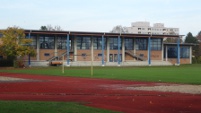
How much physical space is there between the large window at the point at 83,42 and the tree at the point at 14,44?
1695 centimetres

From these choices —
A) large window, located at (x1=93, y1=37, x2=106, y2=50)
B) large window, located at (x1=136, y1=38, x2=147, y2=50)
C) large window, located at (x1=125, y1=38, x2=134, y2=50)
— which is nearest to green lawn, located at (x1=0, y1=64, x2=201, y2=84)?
large window, located at (x1=93, y1=37, x2=106, y2=50)

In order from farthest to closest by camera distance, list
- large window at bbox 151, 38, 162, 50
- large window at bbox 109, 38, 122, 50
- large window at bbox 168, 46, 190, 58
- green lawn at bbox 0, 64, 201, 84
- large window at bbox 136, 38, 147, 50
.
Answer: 1. large window at bbox 168, 46, 190, 58
2. large window at bbox 151, 38, 162, 50
3. large window at bbox 136, 38, 147, 50
4. large window at bbox 109, 38, 122, 50
5. green lawn at bbox 0, 64, 201, 84

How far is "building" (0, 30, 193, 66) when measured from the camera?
88.7 meters

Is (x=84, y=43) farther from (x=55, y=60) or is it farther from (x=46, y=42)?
(x=46, y=42)

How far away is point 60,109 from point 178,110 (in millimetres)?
4641

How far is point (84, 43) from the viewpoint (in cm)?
9356

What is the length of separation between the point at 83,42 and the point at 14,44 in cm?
2233

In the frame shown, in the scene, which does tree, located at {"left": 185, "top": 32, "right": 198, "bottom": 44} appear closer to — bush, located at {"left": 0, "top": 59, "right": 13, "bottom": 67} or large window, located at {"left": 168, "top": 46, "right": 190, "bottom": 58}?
large window, located at {"left": 168, "top": 46, "right": 190, "bottom": 58}

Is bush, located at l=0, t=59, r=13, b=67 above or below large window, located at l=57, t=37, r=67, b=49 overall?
below

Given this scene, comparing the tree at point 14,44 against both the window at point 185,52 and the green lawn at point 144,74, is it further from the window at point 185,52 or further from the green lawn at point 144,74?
the window at point 185,52

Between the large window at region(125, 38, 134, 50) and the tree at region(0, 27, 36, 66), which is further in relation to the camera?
the large window at region(125, 38, 134, 50)

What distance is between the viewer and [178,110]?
14312mm

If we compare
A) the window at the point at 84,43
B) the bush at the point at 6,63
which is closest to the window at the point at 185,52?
the window at the point at 84,43

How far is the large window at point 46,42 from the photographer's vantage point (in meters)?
89.9
